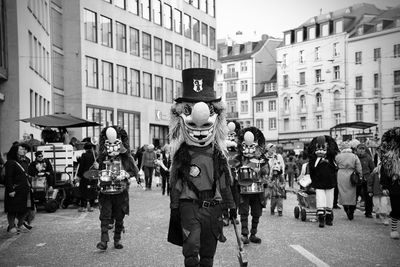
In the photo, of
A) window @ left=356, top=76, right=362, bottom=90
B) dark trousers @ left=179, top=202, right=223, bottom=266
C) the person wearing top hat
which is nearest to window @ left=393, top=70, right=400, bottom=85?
window @ left=356, top=76, right=362, bottom=90

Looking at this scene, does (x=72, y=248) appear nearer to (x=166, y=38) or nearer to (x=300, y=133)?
(x=166, y=38)

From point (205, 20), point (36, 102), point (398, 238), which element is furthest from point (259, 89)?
point (398, 238)

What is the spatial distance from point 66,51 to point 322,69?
1565 inches

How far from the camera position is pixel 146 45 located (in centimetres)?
4856

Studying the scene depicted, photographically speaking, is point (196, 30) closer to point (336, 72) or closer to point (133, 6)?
point (133, 6)

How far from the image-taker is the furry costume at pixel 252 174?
10.5 metres

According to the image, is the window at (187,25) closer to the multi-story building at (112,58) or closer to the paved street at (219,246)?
the multi-story building at (112,58)

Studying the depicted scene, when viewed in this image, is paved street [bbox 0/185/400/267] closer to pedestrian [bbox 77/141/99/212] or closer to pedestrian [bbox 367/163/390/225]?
pedestrian [bbox 367/163/390/225]

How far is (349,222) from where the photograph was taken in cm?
1359

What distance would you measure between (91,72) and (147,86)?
25.5 ft

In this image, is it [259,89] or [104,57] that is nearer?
[104,57]

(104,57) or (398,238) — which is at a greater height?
(104,57)

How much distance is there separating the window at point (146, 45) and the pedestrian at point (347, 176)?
35.5m

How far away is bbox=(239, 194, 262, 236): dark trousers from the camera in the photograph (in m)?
10.5
